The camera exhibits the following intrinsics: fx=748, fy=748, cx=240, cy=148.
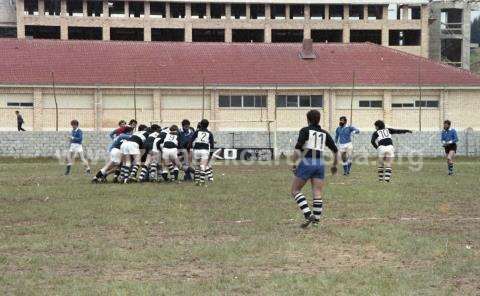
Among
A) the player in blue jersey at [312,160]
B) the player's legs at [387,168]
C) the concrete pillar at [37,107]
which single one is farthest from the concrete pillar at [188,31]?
the player in blue jersey at [312,160]

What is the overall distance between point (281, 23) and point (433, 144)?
36947 mm

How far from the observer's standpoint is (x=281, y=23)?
75.0 metres

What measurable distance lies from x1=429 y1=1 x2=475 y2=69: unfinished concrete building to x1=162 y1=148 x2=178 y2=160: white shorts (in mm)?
61217

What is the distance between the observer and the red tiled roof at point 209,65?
4497 centimetres

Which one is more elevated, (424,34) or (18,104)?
(424,34)

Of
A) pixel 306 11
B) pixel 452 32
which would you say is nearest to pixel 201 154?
pixel 306 11

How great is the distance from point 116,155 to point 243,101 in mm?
24419

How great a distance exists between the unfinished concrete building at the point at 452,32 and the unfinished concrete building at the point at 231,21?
2.67 metres

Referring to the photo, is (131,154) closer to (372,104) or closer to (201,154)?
(201,154)

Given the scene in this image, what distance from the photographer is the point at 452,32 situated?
80062mm

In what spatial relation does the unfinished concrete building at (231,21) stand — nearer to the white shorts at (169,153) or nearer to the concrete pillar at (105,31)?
the concrete pillar at (105,31)

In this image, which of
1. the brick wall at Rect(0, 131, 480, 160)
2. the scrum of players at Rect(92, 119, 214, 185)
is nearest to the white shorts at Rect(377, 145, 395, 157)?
the scrum of players at Rect(92, 119, 214, 185)

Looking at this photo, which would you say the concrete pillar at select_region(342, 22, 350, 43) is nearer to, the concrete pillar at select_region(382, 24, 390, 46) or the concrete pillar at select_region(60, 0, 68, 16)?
the concrete pillar at select_region(382, 24, 390, 46)

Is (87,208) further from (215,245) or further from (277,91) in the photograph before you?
(277,91)
